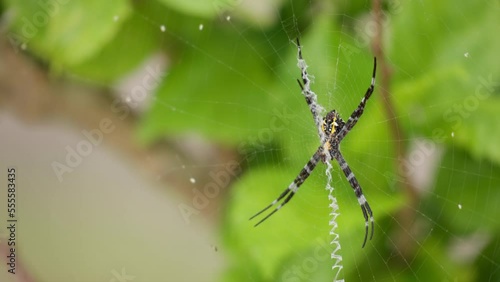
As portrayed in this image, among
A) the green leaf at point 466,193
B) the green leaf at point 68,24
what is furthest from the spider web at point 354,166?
the green leaf at point 68,24

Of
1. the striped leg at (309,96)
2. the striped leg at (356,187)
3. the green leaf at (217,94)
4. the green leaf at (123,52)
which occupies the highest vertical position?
the green leaf at (123,52)

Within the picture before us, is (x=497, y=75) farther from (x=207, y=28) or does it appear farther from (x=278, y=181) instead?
(x=207, y=28)

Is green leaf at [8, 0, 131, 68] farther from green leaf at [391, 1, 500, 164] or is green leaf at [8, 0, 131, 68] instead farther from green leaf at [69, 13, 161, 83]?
green leaf at [391, 1, 500, 164]

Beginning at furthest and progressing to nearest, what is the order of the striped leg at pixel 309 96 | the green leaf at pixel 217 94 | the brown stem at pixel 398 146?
the green leaf at pixel 217 94 → the striped leg at pixel 309 96 → the brown stem at pixel 398 146

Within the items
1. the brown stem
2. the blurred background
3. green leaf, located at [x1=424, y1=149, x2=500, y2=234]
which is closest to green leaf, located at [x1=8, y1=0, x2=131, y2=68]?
the blurred background

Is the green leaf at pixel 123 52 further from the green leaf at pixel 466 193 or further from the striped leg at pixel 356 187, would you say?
the green leaf at pixel 466 193

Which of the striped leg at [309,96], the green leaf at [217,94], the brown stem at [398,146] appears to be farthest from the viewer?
the green leaf at [217,94]
